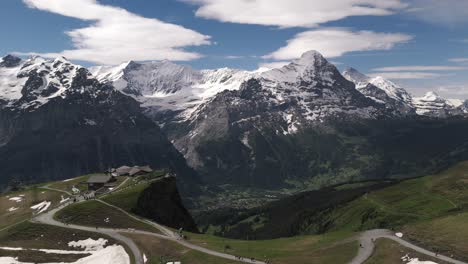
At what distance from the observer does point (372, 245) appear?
382 feet

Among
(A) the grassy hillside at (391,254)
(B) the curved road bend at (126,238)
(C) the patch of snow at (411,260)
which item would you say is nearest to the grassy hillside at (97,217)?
(B) the curved road bend at (126,238)

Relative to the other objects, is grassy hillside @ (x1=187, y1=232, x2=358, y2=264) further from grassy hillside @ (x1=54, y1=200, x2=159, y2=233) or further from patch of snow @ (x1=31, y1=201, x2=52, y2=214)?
patch of snow @ (x1=31, y1=201, x2=52, y2=214)

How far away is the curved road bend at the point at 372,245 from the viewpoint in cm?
10606

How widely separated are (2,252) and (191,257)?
5295cm

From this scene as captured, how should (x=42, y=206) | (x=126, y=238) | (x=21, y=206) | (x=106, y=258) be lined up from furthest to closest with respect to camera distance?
(x=21, y=206)
(x=42, y=206)
(x=126, y=238)
(x=106, y=258)

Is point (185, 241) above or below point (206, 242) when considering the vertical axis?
above

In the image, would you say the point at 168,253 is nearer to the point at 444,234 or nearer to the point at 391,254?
the point at 391,254

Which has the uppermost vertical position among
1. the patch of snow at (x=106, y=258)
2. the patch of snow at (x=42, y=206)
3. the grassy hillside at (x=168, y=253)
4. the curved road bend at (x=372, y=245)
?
the patch of snow at (x=42, y=206)

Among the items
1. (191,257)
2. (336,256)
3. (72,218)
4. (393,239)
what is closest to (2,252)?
(72,218)

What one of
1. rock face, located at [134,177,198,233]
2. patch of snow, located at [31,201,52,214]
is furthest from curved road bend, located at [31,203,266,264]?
rock face, located at [134,177,198,233]

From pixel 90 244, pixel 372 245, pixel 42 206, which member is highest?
pixel 42 206

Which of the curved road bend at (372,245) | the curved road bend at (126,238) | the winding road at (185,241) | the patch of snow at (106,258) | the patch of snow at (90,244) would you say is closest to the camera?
the curved road bend at (372,245)

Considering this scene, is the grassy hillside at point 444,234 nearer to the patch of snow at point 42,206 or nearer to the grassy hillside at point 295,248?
the grassy hillside at point 295,248

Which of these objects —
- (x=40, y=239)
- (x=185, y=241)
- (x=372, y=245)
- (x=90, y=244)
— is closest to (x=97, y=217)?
(x=40, y=239)
